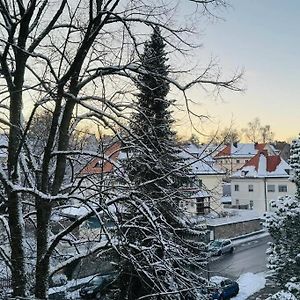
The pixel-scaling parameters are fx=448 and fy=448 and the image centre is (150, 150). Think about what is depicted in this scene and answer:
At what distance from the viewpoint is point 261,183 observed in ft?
129

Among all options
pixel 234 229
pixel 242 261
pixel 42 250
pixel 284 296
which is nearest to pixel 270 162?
pixel 234 229

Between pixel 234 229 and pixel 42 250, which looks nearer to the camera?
pixel 42 250

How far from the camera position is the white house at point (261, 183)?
38.2 m

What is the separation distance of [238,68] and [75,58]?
8.18 feet

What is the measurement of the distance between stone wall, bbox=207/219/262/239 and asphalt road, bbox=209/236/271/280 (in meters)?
A: 1.23

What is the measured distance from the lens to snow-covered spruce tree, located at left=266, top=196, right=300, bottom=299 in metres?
13.5

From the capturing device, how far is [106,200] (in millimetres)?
6504

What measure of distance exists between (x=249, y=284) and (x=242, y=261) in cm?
395

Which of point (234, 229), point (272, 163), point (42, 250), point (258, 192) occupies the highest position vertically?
point (272, 163)

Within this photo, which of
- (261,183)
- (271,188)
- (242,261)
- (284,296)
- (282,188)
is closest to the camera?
(284,296)

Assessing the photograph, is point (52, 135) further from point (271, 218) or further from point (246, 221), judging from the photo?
point (246, 221)

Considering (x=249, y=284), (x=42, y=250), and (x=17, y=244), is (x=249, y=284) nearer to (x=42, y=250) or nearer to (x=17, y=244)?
(x=42, y=250)

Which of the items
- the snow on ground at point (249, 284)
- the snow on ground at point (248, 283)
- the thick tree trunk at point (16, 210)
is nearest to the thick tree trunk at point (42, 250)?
the thick tree trunk at point (16, 210)

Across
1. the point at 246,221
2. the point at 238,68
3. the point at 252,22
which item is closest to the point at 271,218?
the point at 252,22
